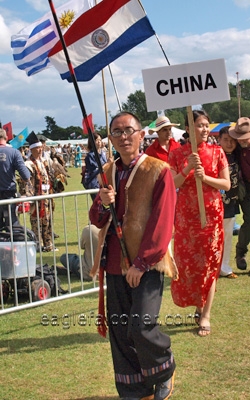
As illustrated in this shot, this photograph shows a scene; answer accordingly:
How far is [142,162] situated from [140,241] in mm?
497

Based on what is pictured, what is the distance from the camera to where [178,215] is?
5109 millimetres

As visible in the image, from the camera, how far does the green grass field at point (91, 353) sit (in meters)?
3.89

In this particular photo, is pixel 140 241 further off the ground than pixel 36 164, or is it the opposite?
pixel 36 164

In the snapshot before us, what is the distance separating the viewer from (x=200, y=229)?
16.3 feet

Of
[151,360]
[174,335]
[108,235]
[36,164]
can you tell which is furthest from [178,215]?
[36,164]

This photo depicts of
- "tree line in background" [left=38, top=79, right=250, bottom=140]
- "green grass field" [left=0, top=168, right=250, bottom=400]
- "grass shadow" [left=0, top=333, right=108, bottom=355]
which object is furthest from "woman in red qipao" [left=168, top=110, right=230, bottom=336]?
"tree line in background" [left=38, top=79, right=250, bottom=140]

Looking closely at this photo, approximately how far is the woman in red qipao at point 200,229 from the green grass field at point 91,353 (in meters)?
0.35

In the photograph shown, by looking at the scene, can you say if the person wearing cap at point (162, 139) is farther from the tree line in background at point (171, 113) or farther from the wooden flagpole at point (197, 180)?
the tree line in background at point (171, 113)

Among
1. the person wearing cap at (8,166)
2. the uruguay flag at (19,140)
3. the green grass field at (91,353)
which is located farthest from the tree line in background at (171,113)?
the green grass field at (91,353)

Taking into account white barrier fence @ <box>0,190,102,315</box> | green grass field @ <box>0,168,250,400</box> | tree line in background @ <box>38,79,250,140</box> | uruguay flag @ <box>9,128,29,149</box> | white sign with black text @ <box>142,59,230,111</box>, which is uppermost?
tree line in background @ <box>38,79,250,140</box>

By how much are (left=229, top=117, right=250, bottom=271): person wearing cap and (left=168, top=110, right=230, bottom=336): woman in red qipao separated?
6.03 ft

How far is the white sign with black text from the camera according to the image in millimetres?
4371

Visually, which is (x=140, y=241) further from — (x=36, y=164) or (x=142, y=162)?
(x=36, y=164)

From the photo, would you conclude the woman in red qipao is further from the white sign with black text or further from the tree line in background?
the tree line in background
